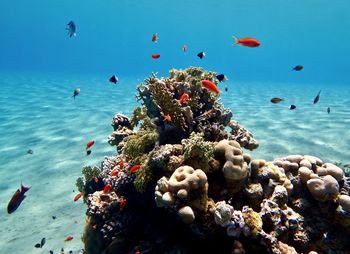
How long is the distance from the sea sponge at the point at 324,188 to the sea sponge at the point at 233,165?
51.4 inches

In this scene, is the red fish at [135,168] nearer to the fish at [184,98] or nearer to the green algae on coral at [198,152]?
the green algae on coral at [198,152]

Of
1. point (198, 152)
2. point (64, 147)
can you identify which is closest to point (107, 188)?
point (198, 152)

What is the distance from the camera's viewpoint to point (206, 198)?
4.52 meters

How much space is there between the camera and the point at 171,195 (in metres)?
4.36

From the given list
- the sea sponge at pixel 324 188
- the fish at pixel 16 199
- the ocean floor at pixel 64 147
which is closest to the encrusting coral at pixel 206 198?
the sea sponge at pixel 324 188

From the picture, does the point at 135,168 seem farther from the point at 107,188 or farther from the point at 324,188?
the point at 324,188

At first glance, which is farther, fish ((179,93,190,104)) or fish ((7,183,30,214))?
fish ((179,93,190,104))

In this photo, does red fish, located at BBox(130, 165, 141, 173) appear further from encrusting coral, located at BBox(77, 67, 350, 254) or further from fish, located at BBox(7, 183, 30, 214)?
fish, located at BBox(7, 183, 30, 214)

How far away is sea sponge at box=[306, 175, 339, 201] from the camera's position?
5.10 meters

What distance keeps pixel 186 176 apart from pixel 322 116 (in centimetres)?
1633

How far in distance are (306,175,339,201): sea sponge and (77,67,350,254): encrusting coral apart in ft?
0.05

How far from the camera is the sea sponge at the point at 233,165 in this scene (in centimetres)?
463

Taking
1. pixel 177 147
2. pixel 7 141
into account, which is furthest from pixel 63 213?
pixel 7 141

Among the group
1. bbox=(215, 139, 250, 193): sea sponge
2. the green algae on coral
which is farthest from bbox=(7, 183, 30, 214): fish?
bbox=(215, 139, 250, 193): sea sponge
